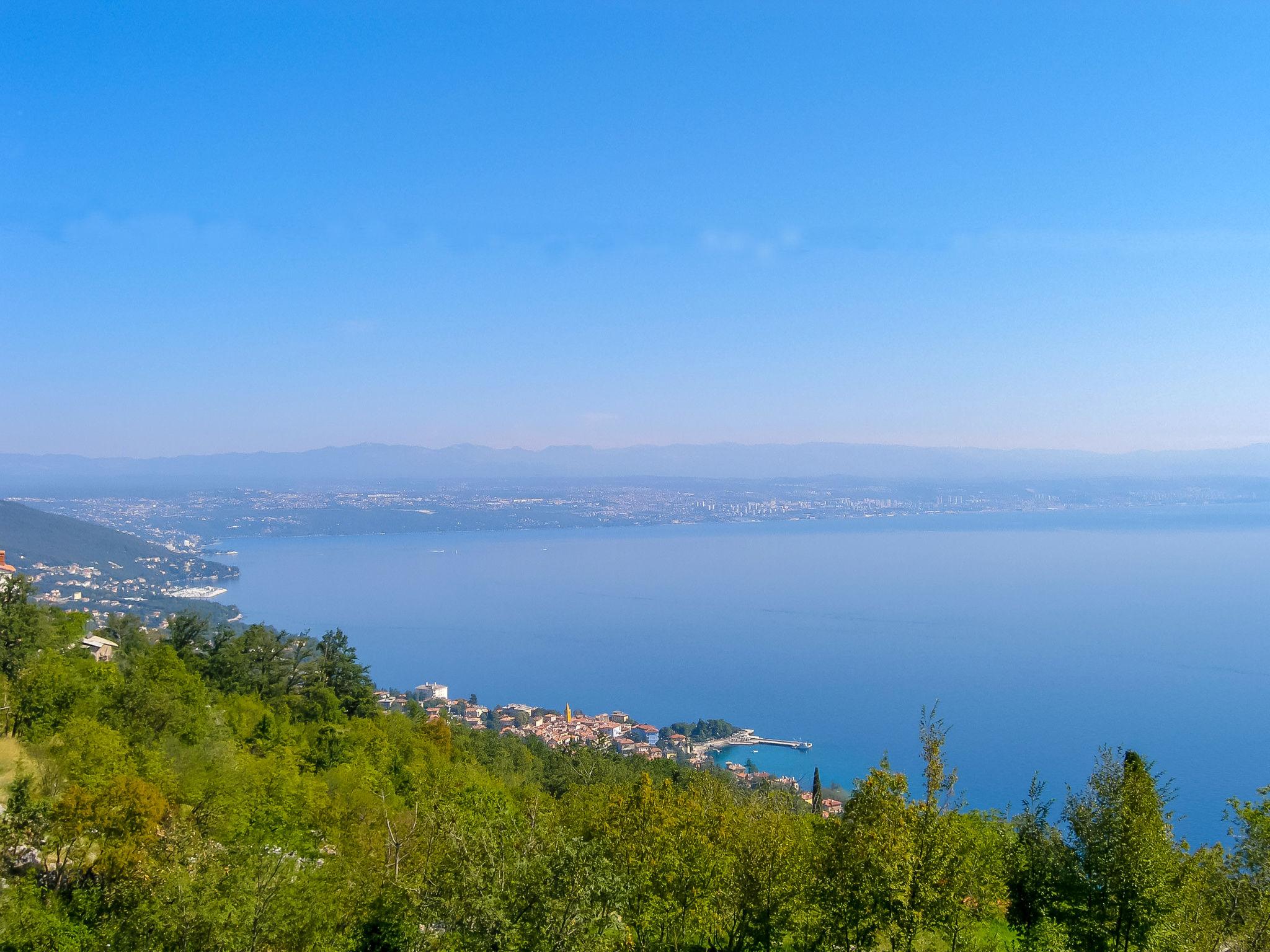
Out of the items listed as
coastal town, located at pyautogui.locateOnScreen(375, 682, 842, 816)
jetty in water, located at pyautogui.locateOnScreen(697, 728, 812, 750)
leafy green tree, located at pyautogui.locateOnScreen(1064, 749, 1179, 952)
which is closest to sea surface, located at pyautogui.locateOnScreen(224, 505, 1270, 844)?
jetty in water, located at pyautogui.locateOnScreen(697, 728, 812, 750)

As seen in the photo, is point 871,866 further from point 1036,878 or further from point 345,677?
point 345,677

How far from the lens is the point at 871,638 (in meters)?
65.8

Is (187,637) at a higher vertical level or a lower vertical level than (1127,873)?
lower

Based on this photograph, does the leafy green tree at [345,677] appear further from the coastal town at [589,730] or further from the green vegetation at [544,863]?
the green vegetation at [544,863]

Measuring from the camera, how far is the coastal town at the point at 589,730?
125 ft

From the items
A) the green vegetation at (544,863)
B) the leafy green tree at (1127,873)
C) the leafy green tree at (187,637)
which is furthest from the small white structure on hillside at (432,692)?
the leafy green tree at (1127,873)

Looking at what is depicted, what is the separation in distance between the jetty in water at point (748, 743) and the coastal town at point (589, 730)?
0.11 feet

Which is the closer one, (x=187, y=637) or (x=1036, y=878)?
(x=1036, y=878)

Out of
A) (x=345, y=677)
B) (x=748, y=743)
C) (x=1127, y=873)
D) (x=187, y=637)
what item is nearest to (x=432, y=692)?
(x=748, y=743)

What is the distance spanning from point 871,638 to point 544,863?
63105 millimetres

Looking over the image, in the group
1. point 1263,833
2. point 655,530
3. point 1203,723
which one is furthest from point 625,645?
point 655,530

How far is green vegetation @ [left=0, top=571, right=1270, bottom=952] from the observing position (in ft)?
23.9

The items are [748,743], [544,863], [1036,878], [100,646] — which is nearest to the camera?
[544,863]

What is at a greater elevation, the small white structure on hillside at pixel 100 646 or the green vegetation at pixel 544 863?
the green vegetation at pixel 544 863
